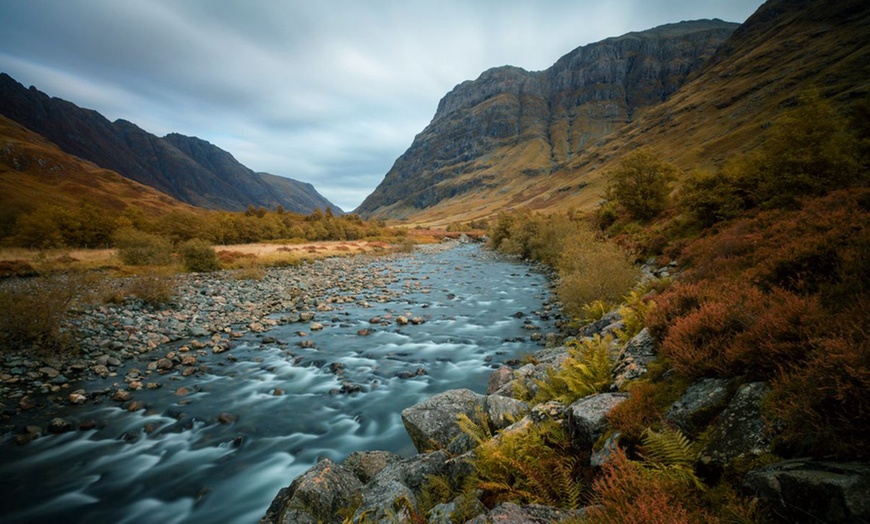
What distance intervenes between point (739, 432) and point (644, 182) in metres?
29.2

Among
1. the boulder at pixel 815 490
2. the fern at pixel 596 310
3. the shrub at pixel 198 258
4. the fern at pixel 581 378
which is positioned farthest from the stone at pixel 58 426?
the shrub at pixel 198 258

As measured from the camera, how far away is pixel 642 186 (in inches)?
1097

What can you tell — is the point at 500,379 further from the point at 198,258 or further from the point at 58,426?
the point at 198,258

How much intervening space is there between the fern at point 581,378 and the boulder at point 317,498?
4152mm

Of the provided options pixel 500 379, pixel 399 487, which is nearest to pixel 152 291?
pixel 500 379

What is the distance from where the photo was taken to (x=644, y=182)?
Result: 91.2ft

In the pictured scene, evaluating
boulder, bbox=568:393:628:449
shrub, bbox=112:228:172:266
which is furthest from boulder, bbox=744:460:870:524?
shrub, bbox=112:228:172:266

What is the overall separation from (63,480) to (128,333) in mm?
9157

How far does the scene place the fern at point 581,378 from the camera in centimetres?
643

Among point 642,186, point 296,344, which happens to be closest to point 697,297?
point 296,344

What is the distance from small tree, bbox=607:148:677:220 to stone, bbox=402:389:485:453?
26.8 meters

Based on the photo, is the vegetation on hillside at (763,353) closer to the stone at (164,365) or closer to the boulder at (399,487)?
the boulder at (399,487)

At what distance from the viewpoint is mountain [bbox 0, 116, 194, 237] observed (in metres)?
102

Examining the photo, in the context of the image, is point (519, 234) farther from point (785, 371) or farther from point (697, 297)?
point (785, 371)
